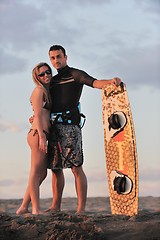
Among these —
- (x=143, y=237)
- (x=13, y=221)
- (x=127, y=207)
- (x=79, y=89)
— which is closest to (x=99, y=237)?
(x=143, y=237)

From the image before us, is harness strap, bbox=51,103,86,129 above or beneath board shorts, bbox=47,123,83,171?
above

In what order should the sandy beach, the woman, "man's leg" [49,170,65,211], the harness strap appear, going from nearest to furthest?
the sandy beach
the woman
the harness strap
"man's leg" [49,170,65,211]

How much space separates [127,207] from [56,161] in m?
1.02

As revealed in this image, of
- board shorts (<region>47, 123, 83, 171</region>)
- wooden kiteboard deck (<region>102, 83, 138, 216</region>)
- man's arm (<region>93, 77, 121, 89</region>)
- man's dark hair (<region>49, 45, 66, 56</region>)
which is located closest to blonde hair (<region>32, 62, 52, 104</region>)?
man's dark hair (<region>49, 45, 66, 56</region>)

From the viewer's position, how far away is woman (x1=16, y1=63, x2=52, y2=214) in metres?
6.19

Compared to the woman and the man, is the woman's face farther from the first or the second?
the man

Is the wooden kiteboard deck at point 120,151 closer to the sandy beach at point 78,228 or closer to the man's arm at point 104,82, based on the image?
the man's arm at point 104,82

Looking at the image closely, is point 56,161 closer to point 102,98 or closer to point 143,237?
point 102,98

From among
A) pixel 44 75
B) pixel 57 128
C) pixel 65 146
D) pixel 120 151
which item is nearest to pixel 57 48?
pixel 44 75

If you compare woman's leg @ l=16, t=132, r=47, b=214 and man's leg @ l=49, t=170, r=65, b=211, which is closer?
woman's leg @ l=16, t=132, r=47, b=214

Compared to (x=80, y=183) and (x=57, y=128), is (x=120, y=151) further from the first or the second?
(x=57, y=128)

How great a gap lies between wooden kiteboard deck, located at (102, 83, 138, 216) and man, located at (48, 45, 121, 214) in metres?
0.26

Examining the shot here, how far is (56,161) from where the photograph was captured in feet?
20.7

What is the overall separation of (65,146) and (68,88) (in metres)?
0.70
